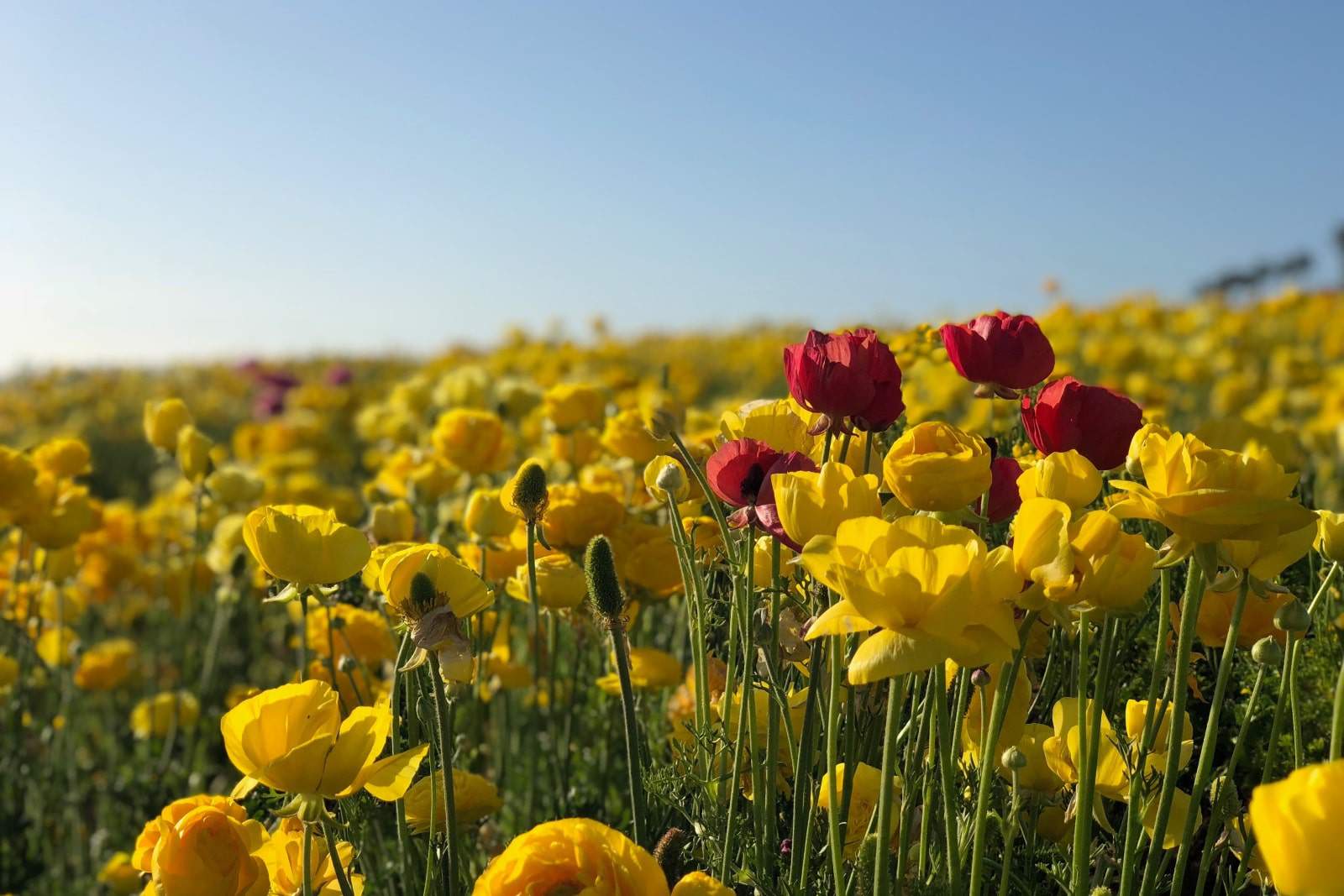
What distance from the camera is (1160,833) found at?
1112 millimetres

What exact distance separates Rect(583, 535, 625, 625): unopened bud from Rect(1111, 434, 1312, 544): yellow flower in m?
0.49

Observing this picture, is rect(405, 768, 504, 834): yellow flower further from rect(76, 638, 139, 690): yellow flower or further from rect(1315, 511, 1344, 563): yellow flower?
rect(76, 638, 139, 690): yellow flower

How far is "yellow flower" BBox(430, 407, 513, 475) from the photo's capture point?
245 cm

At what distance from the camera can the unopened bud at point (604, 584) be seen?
1219mm

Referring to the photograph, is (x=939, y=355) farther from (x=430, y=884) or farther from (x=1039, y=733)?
(x=430, y=884)

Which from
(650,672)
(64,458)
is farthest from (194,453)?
(650,672)

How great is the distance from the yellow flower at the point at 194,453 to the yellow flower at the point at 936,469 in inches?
72.4

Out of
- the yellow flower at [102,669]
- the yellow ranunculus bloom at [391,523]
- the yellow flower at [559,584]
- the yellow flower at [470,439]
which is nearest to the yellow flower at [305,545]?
the yellow flower at [559,584]

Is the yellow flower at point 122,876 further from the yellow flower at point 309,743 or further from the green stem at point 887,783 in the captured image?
the green stem at point 887,783

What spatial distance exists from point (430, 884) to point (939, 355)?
6.41 ft

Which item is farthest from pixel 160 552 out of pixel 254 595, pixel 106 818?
pixel 106 818

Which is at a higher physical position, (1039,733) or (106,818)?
(1039,733)

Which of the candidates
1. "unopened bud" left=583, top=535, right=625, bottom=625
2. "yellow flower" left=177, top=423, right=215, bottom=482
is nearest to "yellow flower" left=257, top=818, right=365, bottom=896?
"unopened bud" left=583, top=535, right=625, bottom=625

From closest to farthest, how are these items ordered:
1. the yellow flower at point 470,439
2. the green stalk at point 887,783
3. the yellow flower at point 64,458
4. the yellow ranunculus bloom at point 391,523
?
the green stalk at point 887,783, the yellow ranunculus bloom at point 391,523, the yellow flower at point 470,439, the yellow flower at point 64,458
